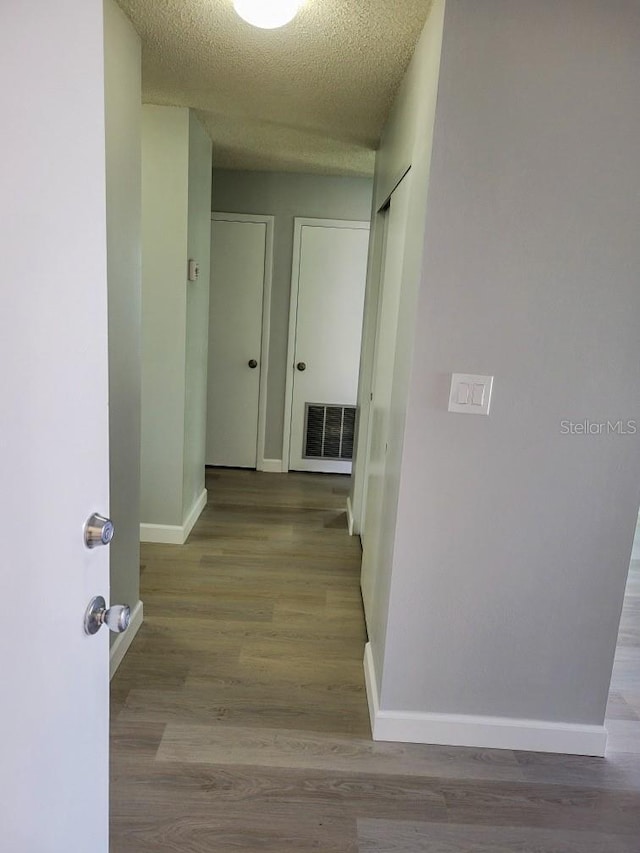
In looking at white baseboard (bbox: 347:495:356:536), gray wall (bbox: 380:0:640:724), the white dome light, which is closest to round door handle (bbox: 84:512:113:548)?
gray wall (bbox: 380:0:640:724)

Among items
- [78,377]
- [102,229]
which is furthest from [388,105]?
[78,377]

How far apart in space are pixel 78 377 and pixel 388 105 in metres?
2.41

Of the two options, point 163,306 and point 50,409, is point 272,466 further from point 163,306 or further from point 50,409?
point 50,409

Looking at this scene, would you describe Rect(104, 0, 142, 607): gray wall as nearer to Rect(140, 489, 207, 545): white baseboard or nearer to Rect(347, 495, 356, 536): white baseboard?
Rect(140, 489, 207, 545): white baseboard

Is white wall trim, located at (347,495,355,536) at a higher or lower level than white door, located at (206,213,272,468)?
lower

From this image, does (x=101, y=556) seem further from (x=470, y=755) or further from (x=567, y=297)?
(x=470, y=755)

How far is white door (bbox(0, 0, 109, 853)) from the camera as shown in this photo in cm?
67

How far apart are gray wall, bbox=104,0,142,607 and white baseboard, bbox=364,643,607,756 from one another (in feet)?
3.73

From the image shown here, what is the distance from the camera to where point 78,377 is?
836 millimetres

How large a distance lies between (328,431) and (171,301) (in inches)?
82.5

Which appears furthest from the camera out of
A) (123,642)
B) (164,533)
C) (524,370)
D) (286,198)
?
(286,198)

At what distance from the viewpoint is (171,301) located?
3.03 meters

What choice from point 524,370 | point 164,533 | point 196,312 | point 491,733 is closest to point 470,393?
point 524,370

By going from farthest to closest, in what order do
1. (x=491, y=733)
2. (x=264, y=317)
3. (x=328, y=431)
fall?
(x=328, y=431)
(x=264, y=317)
(x=491, y=733)
